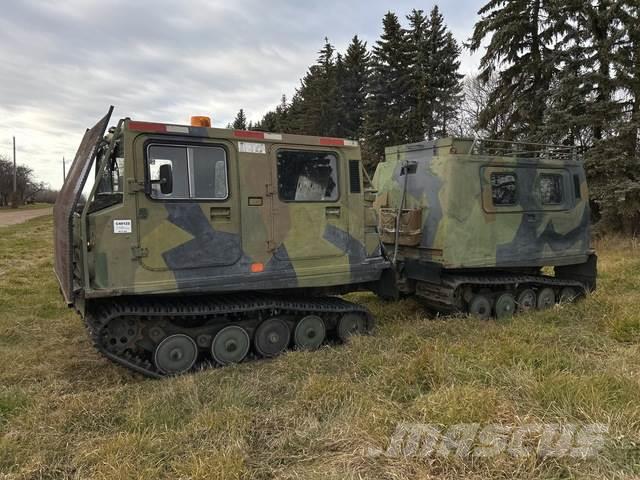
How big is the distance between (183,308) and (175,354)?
509 millimetres

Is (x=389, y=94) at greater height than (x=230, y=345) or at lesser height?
greater

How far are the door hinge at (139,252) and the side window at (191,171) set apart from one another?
539 mm

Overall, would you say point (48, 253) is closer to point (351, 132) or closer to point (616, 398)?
point (616, 398)

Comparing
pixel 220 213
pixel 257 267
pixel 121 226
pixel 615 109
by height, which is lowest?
pixel 257 267

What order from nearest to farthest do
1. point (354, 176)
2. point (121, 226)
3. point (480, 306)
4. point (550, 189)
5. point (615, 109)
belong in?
point (121, 226) → point (354, 176) → point (480, 306) → point (550, 189) → point (615, 109)

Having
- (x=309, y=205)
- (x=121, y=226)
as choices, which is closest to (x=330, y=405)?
(x=309, y=205)

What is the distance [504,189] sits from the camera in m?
7.41

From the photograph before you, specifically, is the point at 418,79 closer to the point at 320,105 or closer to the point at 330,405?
the point at 320,105

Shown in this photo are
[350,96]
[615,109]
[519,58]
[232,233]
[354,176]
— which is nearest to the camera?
[232,233]

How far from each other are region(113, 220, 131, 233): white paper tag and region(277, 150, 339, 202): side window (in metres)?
1.66

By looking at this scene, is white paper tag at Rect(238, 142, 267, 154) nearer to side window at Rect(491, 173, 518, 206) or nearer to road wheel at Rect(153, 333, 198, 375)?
road wheel at Rect(153, 333, 198, 375)

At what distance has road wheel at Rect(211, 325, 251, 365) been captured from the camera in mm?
5383

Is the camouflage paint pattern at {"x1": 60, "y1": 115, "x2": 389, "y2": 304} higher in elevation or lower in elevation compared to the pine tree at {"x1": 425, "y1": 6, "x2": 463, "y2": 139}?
lower

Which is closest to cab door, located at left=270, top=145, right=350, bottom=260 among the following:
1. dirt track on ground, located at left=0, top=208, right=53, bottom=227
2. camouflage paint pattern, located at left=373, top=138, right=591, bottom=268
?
camouflage paint pattern, located at left=373, top=138, right=591, bottom=268
